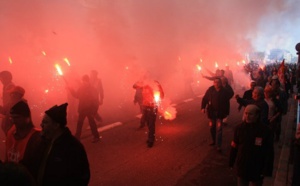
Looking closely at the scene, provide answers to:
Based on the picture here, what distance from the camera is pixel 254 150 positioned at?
135 inches

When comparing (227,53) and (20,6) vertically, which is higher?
(20,6)

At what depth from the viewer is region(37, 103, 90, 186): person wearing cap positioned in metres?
2.36

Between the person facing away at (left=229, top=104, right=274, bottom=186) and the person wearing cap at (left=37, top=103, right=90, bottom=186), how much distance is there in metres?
1.95

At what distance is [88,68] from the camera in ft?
48.7

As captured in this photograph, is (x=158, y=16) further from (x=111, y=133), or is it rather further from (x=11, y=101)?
(x=11, y=101)

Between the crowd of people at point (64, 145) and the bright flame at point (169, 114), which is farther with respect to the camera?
the bright flame at point (169, 114)

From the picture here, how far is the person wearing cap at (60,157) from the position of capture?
92.9 inches

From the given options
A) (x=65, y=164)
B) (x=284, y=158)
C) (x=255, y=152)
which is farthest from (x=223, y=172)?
(x=65, y=164)

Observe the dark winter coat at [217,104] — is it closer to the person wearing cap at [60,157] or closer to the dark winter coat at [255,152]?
the dark winter coat at [255,152]

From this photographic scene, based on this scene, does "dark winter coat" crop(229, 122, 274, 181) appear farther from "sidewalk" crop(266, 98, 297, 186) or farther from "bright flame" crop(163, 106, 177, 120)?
"bright flame" crop(163, 106, 177, 120)

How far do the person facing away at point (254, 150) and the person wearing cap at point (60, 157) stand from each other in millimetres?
1953

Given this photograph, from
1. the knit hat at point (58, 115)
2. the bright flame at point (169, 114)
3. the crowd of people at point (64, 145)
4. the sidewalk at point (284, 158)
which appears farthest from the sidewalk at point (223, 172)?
the bright flame at point (169, 114)

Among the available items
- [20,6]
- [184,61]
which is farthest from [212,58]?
[20,6]

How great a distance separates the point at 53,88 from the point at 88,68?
12.1 feet
